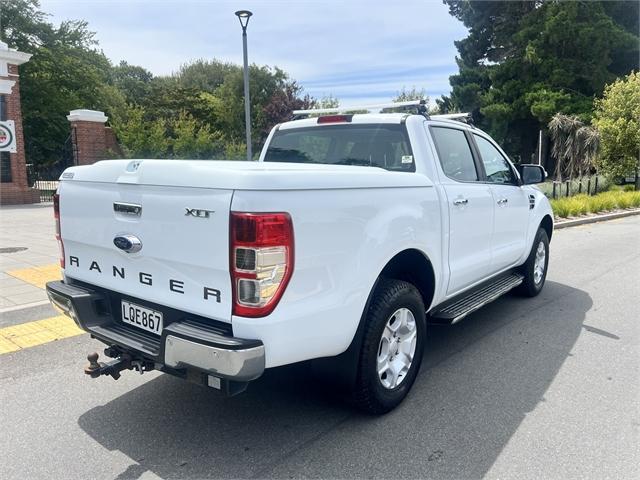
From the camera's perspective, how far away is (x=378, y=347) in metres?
3.10

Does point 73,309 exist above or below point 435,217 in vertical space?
below

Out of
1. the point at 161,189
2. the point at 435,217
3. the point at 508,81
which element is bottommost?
the point at 435,217

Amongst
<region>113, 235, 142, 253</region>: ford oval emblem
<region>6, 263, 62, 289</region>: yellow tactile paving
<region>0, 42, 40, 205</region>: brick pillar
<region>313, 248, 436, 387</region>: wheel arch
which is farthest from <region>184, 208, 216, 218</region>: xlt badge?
<region>0, 42, 40, 205</region>: brick pillar

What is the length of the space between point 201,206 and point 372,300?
4.01 feet

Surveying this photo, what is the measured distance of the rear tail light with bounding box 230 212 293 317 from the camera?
2.36 meters

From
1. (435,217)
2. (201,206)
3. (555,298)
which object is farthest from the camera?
(555,298)

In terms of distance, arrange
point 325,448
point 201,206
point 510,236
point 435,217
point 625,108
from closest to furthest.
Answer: point 201,206, point 325,448, point 435,217, point 510,236, point 625,108

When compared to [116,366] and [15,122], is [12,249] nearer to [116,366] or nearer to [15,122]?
[116,366]

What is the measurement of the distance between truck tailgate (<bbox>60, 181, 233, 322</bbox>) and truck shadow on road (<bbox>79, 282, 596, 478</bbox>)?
0.88 m

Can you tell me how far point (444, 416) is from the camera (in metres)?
3.28

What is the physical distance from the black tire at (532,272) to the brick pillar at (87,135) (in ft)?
53.7

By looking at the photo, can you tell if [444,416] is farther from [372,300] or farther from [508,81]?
[508,81]

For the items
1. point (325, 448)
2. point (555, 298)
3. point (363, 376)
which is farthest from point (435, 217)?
point (555, 298)

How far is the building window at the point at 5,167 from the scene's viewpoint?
17234 millimetres
